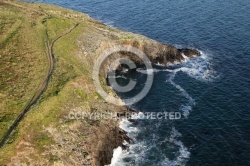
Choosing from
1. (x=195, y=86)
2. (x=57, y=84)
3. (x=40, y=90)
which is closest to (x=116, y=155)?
(x=57, y=84)

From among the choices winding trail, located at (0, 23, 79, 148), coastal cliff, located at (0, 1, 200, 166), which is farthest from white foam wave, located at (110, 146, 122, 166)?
winding trail, located at (0, 23, 79, 148)

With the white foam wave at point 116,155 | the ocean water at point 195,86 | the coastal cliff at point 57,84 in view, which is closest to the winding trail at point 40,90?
the coastal cliff at point 57,84

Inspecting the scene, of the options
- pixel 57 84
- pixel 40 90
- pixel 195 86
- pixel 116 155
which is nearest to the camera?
pixel 116 155

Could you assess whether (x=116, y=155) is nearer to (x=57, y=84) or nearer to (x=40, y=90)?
(x=57, y=84)

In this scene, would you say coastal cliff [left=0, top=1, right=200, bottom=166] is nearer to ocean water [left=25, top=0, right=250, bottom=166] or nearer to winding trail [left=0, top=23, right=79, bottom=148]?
winding trail [left=0, top=23, right=79, bottom=148]

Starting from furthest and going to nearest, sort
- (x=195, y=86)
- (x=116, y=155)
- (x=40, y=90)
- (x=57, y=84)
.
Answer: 1. (x=195, y=86)
2. (x=57, y=84)
3. (x=40, y=90)
4. (x=116, y=155)

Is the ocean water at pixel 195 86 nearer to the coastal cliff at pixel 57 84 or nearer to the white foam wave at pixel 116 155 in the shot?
the white foam wave at pixel 116 155

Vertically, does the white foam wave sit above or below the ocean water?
below
